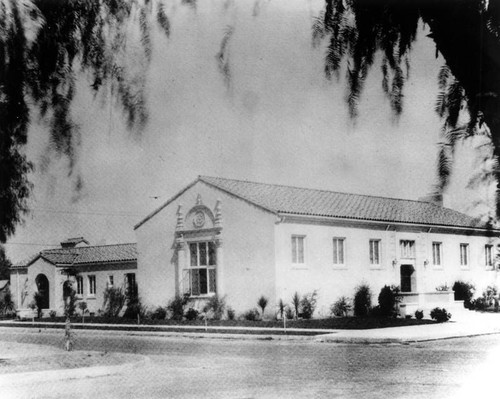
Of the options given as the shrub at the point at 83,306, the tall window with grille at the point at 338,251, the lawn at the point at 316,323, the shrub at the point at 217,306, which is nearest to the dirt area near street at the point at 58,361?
the lawn at the point at 316,323

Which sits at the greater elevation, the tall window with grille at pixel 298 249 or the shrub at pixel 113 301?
the tall window with grille at pixel 298 249

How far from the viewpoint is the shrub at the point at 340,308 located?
2828 cm

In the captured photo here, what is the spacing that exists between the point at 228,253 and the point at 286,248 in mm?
2720

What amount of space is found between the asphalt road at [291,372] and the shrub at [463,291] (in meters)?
13.0

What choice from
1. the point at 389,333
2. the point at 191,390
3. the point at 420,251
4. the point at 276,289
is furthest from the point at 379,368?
the point at 420,251

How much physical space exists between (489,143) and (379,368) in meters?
11.0

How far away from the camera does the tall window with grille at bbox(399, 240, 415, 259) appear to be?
102 ft

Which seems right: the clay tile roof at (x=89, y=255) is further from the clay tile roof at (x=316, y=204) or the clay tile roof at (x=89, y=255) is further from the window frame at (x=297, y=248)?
the window frame at (x=297, y=248)

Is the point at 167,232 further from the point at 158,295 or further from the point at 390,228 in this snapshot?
the point at 390,228

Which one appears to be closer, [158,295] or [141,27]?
[141,27]

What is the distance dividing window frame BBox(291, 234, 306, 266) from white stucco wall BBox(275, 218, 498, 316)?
0.12m

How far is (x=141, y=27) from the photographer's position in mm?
2475

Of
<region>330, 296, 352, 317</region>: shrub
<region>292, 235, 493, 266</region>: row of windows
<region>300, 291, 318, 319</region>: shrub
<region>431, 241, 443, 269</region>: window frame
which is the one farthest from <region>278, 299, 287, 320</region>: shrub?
<region>431, 241, 443, 269</region>: window frame

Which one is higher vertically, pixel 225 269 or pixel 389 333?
pixel 225 269
